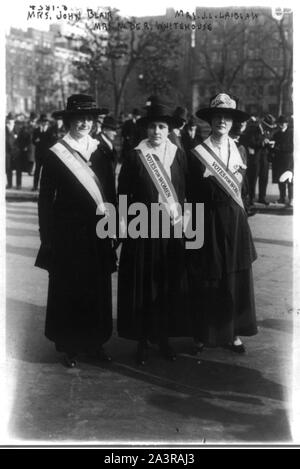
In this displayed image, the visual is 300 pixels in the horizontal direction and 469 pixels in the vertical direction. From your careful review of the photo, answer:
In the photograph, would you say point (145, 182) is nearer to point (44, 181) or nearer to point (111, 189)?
point (111, 189)

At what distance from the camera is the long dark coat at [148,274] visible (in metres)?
4.67

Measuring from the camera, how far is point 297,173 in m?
4.02

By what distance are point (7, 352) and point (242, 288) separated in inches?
70.1

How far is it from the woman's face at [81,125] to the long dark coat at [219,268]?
76cm

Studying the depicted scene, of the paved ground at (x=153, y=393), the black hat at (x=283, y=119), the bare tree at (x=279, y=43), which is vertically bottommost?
the paved ground at (x=153, y=393)

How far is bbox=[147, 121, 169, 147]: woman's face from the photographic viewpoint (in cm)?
460

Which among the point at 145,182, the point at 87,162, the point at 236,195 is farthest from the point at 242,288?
the point at 87,162

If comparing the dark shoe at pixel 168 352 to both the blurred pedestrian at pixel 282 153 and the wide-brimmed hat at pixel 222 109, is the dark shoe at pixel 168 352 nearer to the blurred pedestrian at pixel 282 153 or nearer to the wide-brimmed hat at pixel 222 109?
the wide-brimmed hat at pixel 222 109

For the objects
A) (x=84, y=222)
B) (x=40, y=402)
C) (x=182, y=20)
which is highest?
(x=182, y=20)

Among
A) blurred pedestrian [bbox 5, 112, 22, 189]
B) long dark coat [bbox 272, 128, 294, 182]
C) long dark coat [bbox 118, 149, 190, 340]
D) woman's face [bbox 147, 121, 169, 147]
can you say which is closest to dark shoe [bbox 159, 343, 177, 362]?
long dark coat [bbox 118, 149, 190, 340]

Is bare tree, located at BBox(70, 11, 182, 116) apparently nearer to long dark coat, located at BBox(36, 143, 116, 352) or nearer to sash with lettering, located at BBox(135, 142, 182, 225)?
sash with lettering, located at BBox(135, 142, 182, 225)

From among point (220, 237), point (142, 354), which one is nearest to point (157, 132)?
point (220, 237)

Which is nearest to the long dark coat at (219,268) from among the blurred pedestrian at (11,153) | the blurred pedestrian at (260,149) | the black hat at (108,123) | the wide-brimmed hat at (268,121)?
the black hat at (108,123)

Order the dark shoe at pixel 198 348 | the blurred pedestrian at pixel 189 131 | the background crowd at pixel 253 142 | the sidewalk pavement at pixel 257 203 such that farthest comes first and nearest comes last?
the blurred pedestrian at pixel 189 131, the sidewalk pavement at pixel 257 203, the background crowd at pixel 253 142, the dark shoe at pixel 198 348
